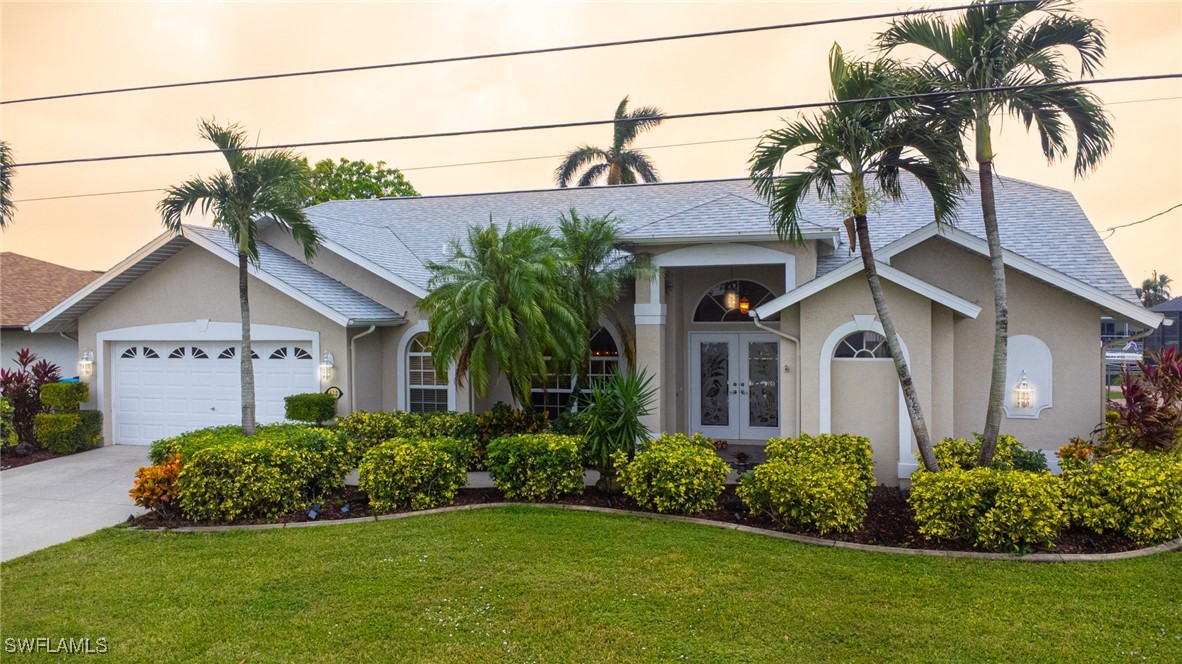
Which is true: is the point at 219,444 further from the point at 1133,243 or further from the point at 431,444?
the point at 1133,243

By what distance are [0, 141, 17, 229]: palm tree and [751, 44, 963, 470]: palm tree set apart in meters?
17.0

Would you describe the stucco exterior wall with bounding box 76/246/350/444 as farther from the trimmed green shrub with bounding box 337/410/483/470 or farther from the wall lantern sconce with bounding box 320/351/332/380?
the trimmed green shrub with bounding box 337/410/483/470

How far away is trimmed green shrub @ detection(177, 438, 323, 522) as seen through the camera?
8.34 m

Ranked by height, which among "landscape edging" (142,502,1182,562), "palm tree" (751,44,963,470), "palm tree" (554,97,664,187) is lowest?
"landscape edging" (142,502,1182,562)

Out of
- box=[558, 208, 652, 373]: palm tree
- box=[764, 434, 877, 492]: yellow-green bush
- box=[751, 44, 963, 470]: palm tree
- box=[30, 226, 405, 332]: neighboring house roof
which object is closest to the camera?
box=[751, 44, 963, 470]: palm tree

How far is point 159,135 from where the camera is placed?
15.3 meters

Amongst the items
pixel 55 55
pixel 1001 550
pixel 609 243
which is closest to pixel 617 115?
pixel 609 243

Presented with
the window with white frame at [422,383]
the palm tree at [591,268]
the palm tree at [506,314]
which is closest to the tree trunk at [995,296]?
the palm tree at [591,268]

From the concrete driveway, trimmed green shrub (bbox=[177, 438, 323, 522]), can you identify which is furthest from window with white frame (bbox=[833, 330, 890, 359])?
the concrete driveway

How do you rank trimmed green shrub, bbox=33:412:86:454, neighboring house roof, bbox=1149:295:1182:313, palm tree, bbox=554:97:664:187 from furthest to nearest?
neighboring house roof, bbox=1149:295:1182:313 → palm tree, bbox=554:97:664:187 → trimmed green shrub, bbox=33:412:86:454

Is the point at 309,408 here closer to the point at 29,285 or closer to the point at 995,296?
the point at 995,296

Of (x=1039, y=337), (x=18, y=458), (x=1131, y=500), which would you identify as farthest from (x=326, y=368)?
(x=1039, y=337)

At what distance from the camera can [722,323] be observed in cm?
1401

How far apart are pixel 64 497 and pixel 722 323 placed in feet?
38.1
